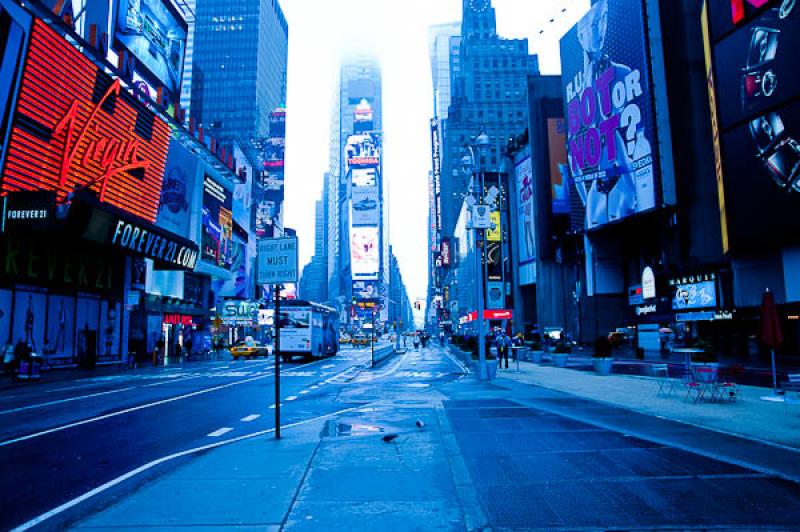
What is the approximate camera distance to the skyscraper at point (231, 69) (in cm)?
16212

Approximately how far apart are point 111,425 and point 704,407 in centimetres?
1397

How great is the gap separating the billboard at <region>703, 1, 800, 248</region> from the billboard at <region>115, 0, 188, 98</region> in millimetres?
46497

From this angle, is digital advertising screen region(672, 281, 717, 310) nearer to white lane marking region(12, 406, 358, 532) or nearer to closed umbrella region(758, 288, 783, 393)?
closed umbrella region(758, 288, 783, 393)

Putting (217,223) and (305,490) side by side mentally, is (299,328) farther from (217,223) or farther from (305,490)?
(305,490)

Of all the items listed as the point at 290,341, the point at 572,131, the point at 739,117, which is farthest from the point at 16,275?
the point at 572,131

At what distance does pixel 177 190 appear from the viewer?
179 ft

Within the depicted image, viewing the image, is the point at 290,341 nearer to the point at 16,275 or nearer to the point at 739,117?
the point at 16,275

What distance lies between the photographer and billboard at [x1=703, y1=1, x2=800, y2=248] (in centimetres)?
3366

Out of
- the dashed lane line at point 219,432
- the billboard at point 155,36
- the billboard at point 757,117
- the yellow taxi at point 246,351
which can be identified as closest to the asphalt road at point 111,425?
the dashed lane line at point 219,432

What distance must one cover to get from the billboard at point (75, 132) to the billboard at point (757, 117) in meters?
42.6

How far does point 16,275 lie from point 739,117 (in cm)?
4725

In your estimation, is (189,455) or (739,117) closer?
(189,455)

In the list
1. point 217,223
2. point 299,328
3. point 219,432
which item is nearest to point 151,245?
point 299,328

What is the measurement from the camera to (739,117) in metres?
37.5
